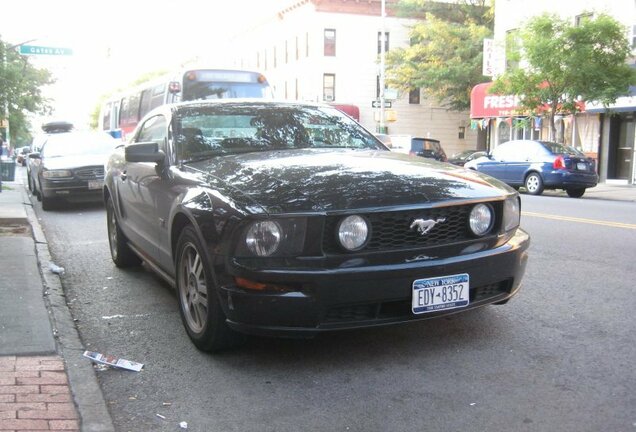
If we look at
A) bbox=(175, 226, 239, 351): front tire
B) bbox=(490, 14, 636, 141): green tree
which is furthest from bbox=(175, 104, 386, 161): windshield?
bbox=(490, 14, 636, 141): green tree

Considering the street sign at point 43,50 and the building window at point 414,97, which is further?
the building window at point 414,97

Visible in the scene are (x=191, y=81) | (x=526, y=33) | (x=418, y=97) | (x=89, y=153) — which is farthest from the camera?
(x=418, y=97)

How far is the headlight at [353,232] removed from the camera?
355 cm

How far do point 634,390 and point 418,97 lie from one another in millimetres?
39738

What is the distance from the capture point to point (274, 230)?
11.5ft

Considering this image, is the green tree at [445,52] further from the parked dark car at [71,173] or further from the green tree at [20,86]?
the parked dark car at [71,173]

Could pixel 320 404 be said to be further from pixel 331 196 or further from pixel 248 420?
pixel 331 196

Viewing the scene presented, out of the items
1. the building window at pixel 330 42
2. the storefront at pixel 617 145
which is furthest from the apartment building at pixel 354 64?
the storefront at pixel 617 145

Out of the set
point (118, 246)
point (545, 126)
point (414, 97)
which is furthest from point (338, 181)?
point (414, 97)

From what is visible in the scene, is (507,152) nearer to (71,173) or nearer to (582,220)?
(582,220)

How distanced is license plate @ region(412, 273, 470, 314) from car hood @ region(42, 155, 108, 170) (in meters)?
9.78

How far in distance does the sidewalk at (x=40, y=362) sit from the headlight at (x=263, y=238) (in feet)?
3.69

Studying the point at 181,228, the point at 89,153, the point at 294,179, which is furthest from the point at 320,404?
the point at 89,153

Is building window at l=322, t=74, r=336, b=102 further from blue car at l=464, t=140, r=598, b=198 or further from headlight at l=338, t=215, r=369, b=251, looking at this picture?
headlight at l=338, t=215, r=369, b=251
